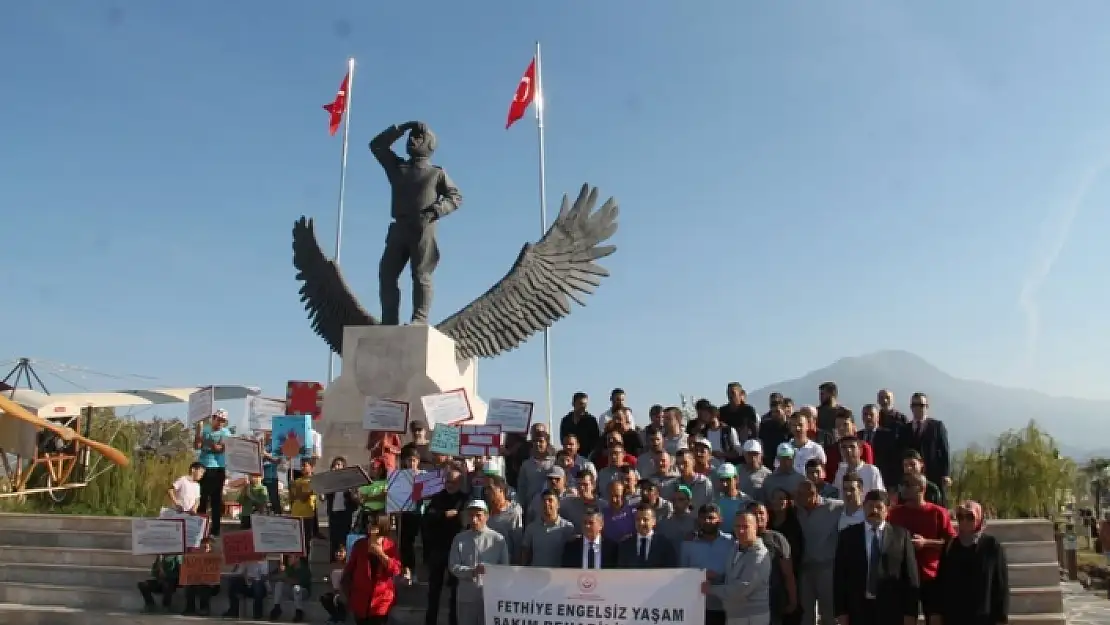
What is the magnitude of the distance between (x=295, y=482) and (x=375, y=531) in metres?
2.50

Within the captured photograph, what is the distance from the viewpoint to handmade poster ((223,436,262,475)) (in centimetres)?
918

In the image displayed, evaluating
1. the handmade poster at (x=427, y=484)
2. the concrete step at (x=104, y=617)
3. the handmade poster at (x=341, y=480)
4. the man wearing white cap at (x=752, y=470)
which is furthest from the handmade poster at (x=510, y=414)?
the man wearing white cap at (x=752, y=470)

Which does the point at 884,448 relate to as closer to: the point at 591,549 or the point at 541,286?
the point at 591,549

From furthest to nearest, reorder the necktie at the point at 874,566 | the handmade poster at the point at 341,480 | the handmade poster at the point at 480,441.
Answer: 1. the handmade poster at the point at 480,441
2. the handmade poster at the point at 341,480
3. the necktie at the point at 874,566

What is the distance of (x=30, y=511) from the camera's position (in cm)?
1288

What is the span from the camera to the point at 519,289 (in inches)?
523

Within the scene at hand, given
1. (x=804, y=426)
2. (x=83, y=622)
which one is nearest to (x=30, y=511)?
(x=83, y=622)

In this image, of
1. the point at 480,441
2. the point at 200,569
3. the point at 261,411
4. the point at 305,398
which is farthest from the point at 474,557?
the point at 305,398

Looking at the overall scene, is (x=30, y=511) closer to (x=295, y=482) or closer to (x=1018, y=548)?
(x=295, y=482)

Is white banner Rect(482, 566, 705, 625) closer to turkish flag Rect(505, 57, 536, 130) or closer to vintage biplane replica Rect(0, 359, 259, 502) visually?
vintage biplane replica Rect(0, 359, 259, 502)

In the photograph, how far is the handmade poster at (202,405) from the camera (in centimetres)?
1108

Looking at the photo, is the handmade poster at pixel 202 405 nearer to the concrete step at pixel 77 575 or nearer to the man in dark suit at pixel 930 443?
the concrete step at pixel 77 575

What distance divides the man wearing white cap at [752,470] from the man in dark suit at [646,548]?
1.18 meters

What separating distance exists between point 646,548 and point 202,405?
23.7ft
